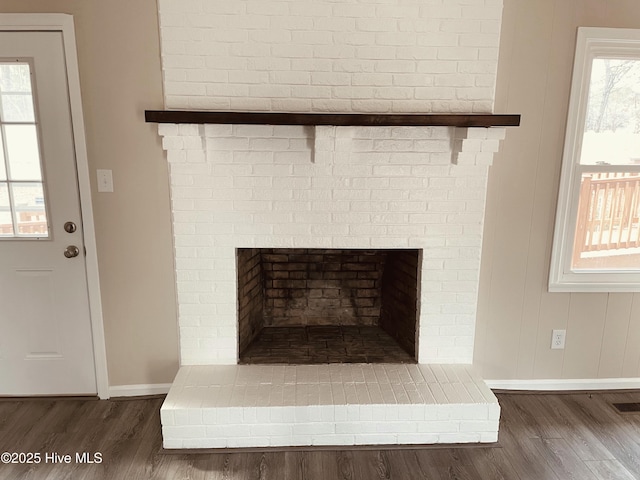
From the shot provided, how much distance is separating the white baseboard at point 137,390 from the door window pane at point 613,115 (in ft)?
8.49

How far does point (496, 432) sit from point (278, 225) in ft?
4.79

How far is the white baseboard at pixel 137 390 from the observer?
8.63 feet

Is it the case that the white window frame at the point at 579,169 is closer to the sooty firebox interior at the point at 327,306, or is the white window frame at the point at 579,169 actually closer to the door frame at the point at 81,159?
the sooty firebox interior at the point at 327,306

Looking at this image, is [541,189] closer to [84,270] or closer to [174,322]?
[174,322]

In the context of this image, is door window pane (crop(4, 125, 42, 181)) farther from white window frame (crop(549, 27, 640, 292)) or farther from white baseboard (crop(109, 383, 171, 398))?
white window frame (crop(549, 27, 640, 292))

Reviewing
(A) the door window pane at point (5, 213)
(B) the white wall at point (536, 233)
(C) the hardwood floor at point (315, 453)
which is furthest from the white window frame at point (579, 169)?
(A) the door window pane at point (5, 213)

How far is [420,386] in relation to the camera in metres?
2.38

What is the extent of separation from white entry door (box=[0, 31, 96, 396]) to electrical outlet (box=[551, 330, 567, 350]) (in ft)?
8.38

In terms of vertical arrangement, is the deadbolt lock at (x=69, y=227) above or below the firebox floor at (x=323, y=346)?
above

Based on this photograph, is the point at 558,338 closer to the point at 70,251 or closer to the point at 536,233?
the point at 536,233

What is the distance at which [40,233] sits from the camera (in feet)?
8.02

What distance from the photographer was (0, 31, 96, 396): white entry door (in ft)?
7.49

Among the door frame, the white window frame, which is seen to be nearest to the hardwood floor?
the door frame

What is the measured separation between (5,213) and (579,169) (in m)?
2.97
